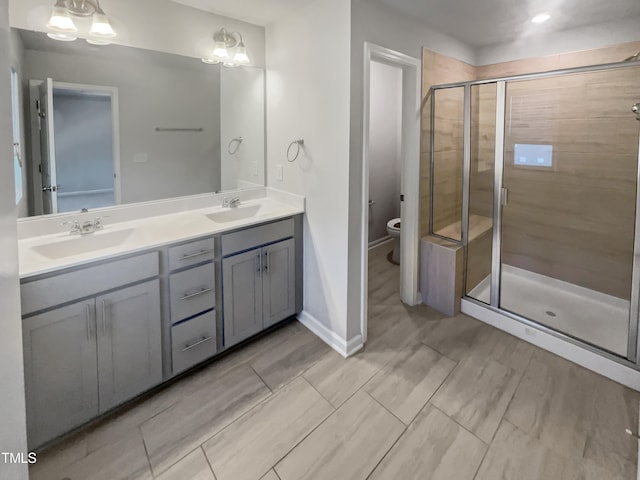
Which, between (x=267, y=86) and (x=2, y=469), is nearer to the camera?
(x=2, y=469)

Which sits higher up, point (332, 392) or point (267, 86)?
point (267, 86)

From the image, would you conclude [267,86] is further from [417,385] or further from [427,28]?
[417,385]

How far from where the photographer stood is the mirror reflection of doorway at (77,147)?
1.97 meters

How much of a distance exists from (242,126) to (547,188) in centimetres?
279

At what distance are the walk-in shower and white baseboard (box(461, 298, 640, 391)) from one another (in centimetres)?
6

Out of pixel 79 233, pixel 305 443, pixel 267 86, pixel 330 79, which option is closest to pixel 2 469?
pixel 305 443

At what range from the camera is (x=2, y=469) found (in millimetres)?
650

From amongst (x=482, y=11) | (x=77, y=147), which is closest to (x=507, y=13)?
(x=482, y=11)

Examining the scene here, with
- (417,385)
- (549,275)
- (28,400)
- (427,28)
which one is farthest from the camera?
(549,275)

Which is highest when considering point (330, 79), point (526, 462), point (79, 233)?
point (330, 79)

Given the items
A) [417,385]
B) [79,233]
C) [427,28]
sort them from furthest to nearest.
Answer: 1. [427,28]
2. [417,385]
3. [79,233]

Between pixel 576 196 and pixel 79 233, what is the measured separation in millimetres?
3822

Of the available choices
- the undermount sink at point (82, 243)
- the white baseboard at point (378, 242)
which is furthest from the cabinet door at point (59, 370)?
the white baseboard at point (378, 242)

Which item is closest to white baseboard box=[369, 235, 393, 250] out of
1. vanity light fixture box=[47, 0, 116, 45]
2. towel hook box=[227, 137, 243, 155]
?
towel hook box=[227, 137, 243, 155]
